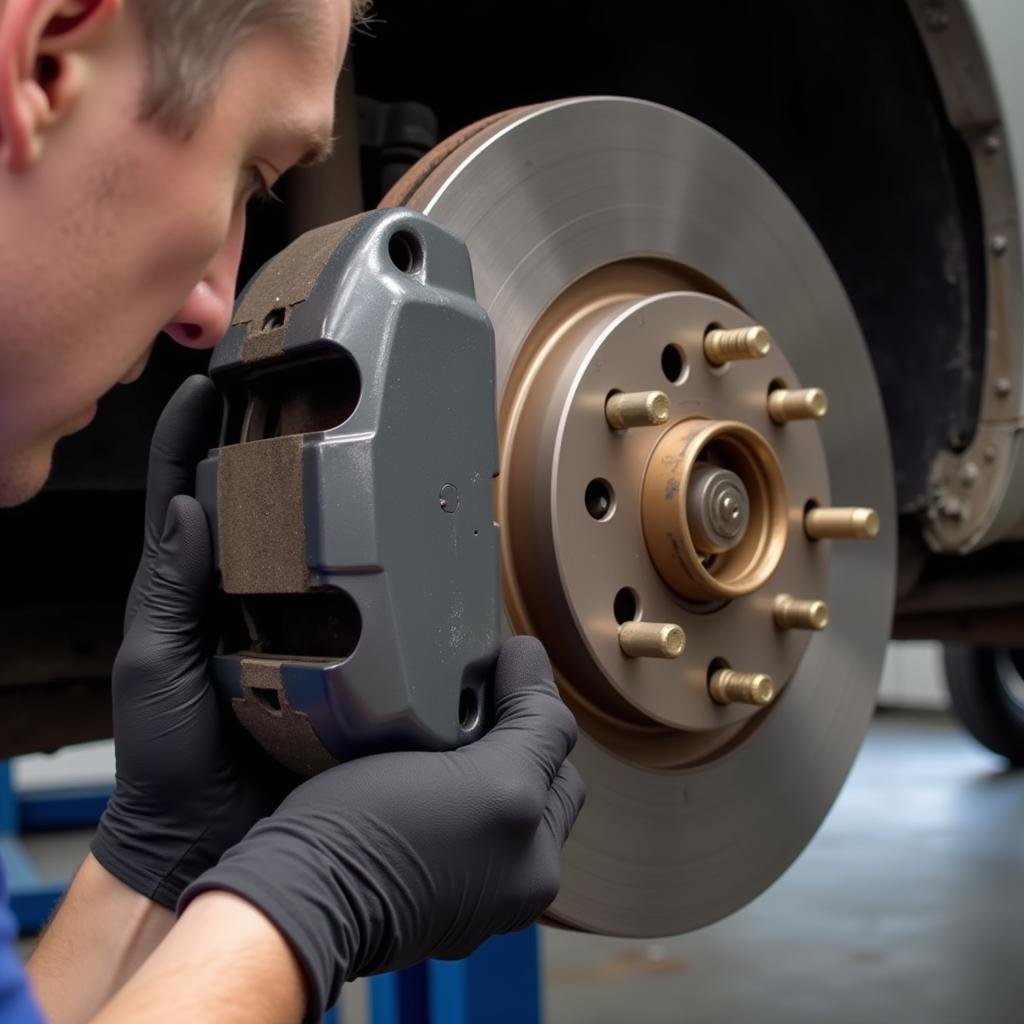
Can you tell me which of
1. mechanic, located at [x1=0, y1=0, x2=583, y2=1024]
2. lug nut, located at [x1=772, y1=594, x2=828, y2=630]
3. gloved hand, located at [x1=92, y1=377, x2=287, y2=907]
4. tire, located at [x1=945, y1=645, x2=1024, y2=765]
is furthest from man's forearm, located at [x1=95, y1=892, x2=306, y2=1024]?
tire, located at [x1=945, y1=645, x2=1024, y2=765]

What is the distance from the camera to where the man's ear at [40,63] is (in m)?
0.35

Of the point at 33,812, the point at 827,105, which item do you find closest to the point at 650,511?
the point at 827,105

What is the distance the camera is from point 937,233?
1.00 meters

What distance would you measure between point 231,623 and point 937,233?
68cm

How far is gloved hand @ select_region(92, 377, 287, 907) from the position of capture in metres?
0.59

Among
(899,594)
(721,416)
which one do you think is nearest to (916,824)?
(899,594)

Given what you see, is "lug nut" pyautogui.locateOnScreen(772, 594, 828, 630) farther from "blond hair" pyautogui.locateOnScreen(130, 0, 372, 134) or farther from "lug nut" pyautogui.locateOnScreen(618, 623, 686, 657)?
"blond hair" pyautogui.locateOnScreen(130, 0, 372, 134)

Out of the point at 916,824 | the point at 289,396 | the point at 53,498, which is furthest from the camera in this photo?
the point at 916,824

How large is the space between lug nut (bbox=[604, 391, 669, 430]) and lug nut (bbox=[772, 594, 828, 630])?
0.15 meters

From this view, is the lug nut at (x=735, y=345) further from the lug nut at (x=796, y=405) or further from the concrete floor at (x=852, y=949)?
the concrete floor at (x=852, y=949)

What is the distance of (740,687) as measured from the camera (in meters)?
0.71

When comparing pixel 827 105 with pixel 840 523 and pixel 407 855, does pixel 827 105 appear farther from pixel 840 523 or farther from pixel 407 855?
pixel 407 855

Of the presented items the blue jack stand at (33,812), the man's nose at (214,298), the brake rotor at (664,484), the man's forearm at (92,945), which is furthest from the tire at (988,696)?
the man's nose at (214,298)

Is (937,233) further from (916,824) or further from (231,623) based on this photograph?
(916,824)
